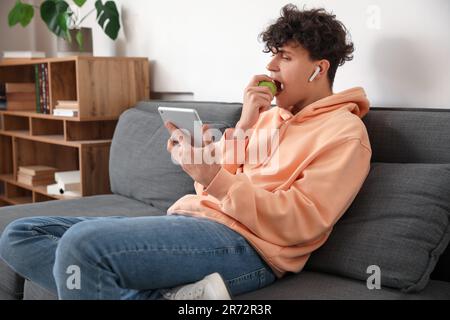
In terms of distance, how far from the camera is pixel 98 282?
1245 millimetres

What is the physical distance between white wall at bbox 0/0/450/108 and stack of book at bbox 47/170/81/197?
0.64 m

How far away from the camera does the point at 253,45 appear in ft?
7.82

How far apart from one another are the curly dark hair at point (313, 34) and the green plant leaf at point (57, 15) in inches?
70.1

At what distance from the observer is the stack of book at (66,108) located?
2838mm

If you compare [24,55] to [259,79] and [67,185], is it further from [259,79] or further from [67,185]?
[259,79]

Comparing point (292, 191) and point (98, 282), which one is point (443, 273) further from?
point (98, 282)

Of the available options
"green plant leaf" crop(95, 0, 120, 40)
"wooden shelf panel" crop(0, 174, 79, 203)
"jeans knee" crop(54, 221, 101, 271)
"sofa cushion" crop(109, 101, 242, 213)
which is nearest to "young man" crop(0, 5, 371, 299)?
"jeans knee" crop(54, 221, 101, 271)

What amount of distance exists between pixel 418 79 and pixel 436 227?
0.57 m

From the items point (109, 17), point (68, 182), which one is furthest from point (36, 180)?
point (109, 17)

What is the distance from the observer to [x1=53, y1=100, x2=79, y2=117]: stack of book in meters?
2.84

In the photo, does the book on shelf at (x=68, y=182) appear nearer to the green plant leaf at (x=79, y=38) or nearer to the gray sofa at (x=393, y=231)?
the green plant leaf at (x=79, y=38)

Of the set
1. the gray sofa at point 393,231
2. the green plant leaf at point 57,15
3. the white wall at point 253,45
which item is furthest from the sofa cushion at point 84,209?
the green plant leaf at point 57,15

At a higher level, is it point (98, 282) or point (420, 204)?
point (420, 204)
